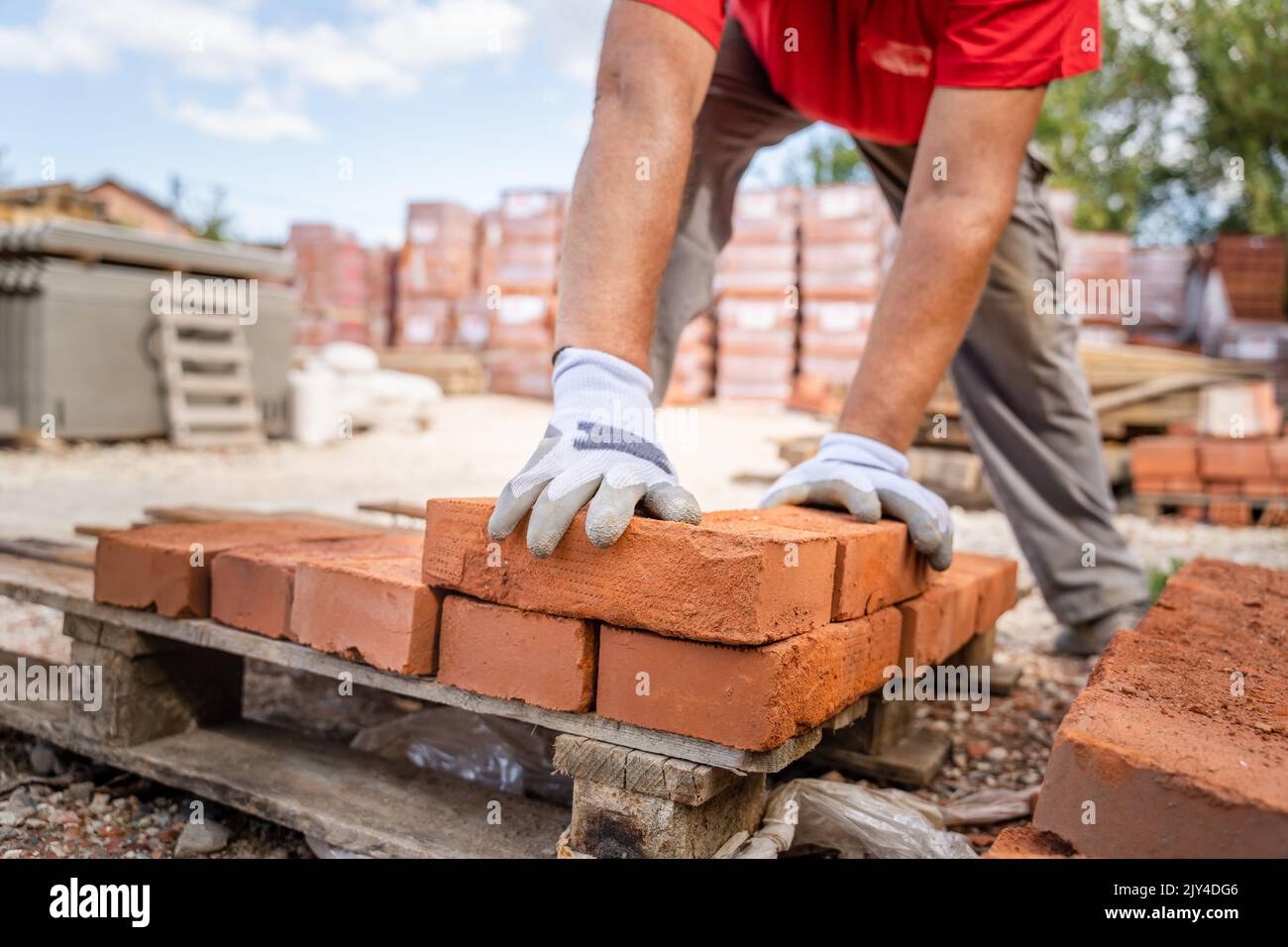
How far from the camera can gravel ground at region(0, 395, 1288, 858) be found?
1.76 metres

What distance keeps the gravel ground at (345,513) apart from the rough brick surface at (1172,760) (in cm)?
59

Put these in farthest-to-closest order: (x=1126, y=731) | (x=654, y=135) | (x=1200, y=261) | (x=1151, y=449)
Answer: (x=1200, y=261) < (x=1151, y=449) < (x=654, y=135) < (x=1126, y=731)

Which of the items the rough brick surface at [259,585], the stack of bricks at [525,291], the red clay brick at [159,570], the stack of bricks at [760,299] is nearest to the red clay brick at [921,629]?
the rough brick surface at [259,585]

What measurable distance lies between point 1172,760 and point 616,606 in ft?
2.17

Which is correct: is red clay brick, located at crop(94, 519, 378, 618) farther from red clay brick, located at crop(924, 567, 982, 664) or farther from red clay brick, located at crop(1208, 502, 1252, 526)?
red clay brick, located at crop(1208, 502, 1252, 526)

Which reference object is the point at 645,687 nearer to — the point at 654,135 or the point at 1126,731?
the point at 1126,731

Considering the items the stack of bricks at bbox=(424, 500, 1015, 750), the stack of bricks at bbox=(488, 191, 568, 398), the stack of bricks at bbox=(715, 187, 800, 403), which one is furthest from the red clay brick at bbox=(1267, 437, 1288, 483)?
the stack of bricks at bbox=(488, 191, 568, 398)

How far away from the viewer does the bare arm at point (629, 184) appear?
5.26ft

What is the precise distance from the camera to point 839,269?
11375mm

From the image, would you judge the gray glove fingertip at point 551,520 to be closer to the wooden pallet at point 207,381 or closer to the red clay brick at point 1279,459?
the red clay brick at point 1279,459

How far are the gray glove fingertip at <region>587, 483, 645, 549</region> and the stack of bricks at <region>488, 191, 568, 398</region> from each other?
35.0 feet
